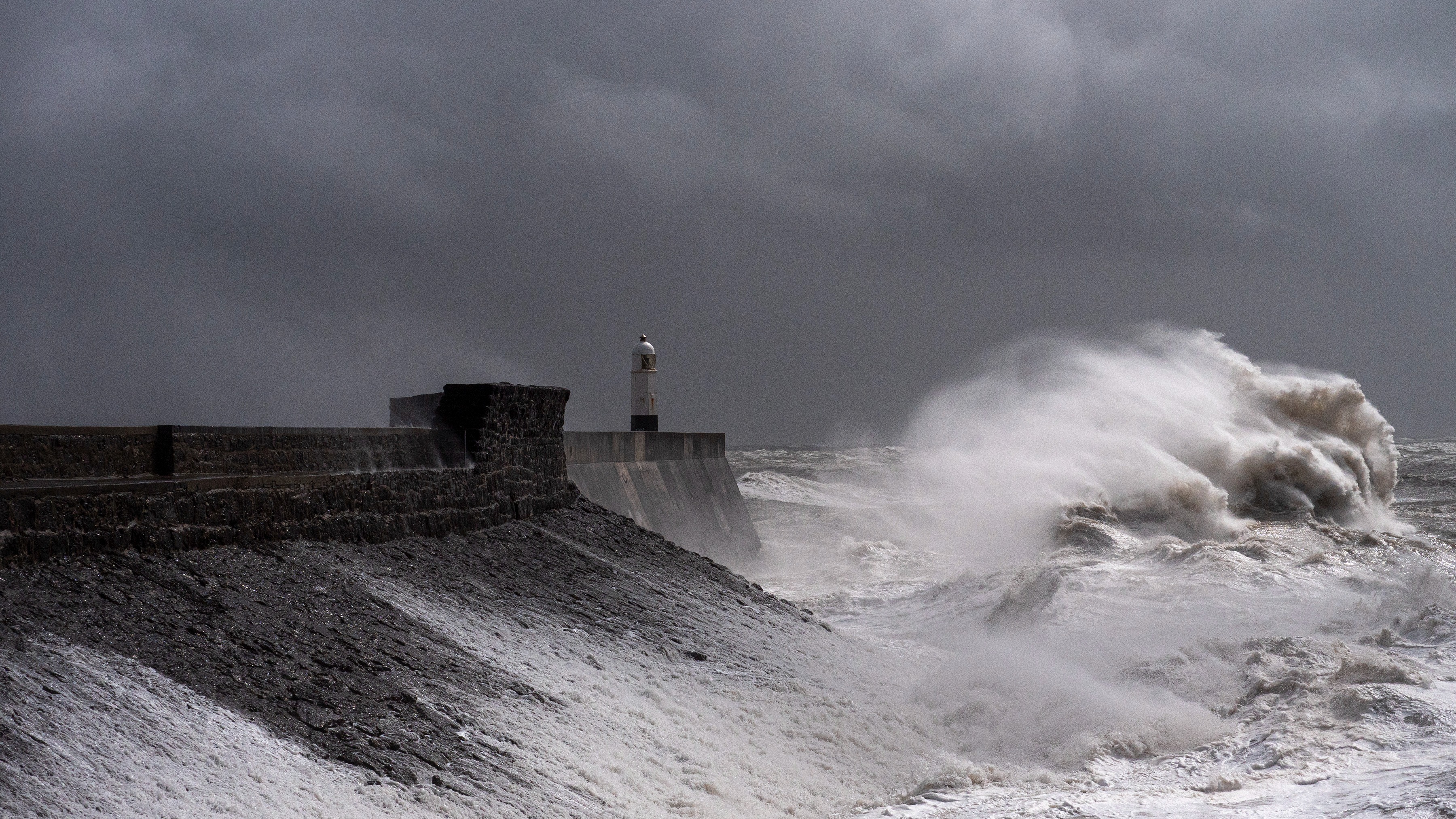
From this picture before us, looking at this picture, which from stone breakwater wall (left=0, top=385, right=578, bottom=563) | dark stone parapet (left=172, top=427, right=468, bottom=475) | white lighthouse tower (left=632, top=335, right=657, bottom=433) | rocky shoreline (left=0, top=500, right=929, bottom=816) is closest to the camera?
rocky shoreline (left=0, top=500, right=929, bottom=816)

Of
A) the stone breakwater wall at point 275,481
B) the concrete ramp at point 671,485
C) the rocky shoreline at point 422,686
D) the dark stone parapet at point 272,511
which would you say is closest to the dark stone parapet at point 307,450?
the stone breakwater wall at point 275,481

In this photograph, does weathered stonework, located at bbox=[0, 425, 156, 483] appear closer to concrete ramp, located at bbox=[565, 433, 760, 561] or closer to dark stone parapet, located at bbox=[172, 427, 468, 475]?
dark stone parapet, located at bbox=[172, 427, 468, 475]

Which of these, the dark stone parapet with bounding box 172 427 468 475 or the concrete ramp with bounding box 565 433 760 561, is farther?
the concrete ramp with bounding box 565 433 760 561

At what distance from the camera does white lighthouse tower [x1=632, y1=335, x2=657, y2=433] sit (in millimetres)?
→ 14859

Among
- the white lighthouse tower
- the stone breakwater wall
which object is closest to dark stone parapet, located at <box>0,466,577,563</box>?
the stone breakwater wall

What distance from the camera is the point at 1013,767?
6.25 meters

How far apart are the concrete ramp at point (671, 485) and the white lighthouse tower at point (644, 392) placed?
70cm

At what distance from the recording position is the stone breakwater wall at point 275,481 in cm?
463

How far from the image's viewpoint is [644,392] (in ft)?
48.7

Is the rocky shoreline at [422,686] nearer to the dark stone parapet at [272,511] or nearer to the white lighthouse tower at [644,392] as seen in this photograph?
the dark stone parapet at [272,511]

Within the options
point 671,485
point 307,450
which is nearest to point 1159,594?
point 671,485

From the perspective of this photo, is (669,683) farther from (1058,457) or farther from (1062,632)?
(1058,457)

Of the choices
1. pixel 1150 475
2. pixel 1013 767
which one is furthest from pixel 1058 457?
pixel 1013 767

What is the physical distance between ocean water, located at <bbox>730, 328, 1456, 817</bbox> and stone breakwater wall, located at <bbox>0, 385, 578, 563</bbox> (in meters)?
3.09
